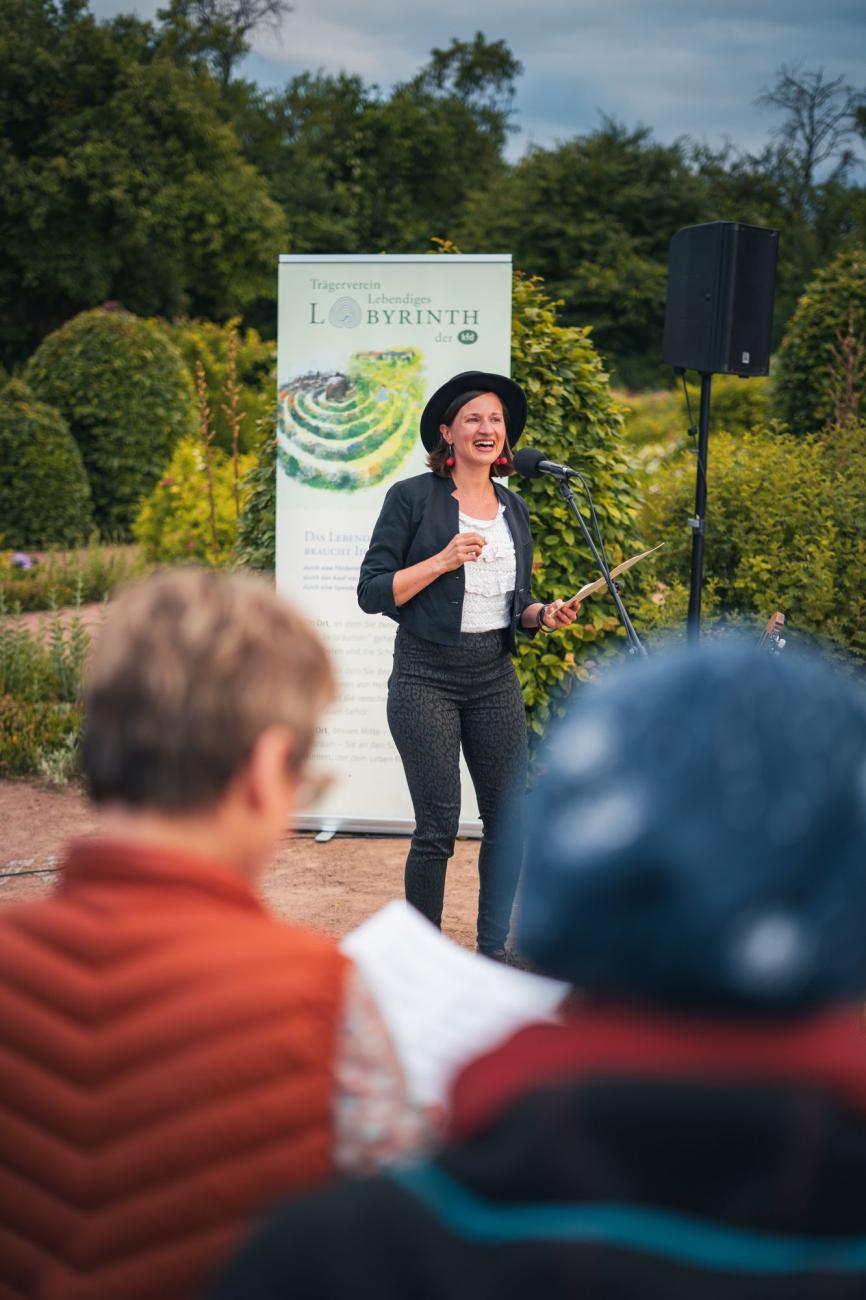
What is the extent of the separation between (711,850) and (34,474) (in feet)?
49.6

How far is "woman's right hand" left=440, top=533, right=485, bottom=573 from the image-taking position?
145 inches

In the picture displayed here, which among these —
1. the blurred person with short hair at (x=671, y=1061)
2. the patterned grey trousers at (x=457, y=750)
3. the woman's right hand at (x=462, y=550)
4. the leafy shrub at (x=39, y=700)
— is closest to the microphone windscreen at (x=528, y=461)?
the woman's right hand at (x=462, y=550)

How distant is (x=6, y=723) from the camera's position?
7.06 m

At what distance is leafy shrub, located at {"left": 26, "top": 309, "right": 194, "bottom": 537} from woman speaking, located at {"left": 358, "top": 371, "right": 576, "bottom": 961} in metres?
12.8

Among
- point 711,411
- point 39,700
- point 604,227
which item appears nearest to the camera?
point 39,700

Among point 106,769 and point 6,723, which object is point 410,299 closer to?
point 6,723

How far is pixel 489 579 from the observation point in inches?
152

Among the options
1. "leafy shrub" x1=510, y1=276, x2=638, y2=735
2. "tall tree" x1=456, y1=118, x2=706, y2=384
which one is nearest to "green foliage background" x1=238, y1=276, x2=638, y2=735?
"leafy shrub" x1=510, y1=276, x2=638, y2=735

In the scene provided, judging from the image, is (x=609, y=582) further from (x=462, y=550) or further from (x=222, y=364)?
(x=222, y=364)

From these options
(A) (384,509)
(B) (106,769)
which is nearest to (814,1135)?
(B) (106,769)

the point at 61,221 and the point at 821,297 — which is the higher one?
the point at 61,221

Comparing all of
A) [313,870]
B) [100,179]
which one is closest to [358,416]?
[313,870]

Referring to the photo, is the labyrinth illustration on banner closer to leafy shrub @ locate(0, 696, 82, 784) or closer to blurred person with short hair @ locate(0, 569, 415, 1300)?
leafy shrub @ locate(0, 696, 82, 784)

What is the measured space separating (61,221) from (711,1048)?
3039cm
